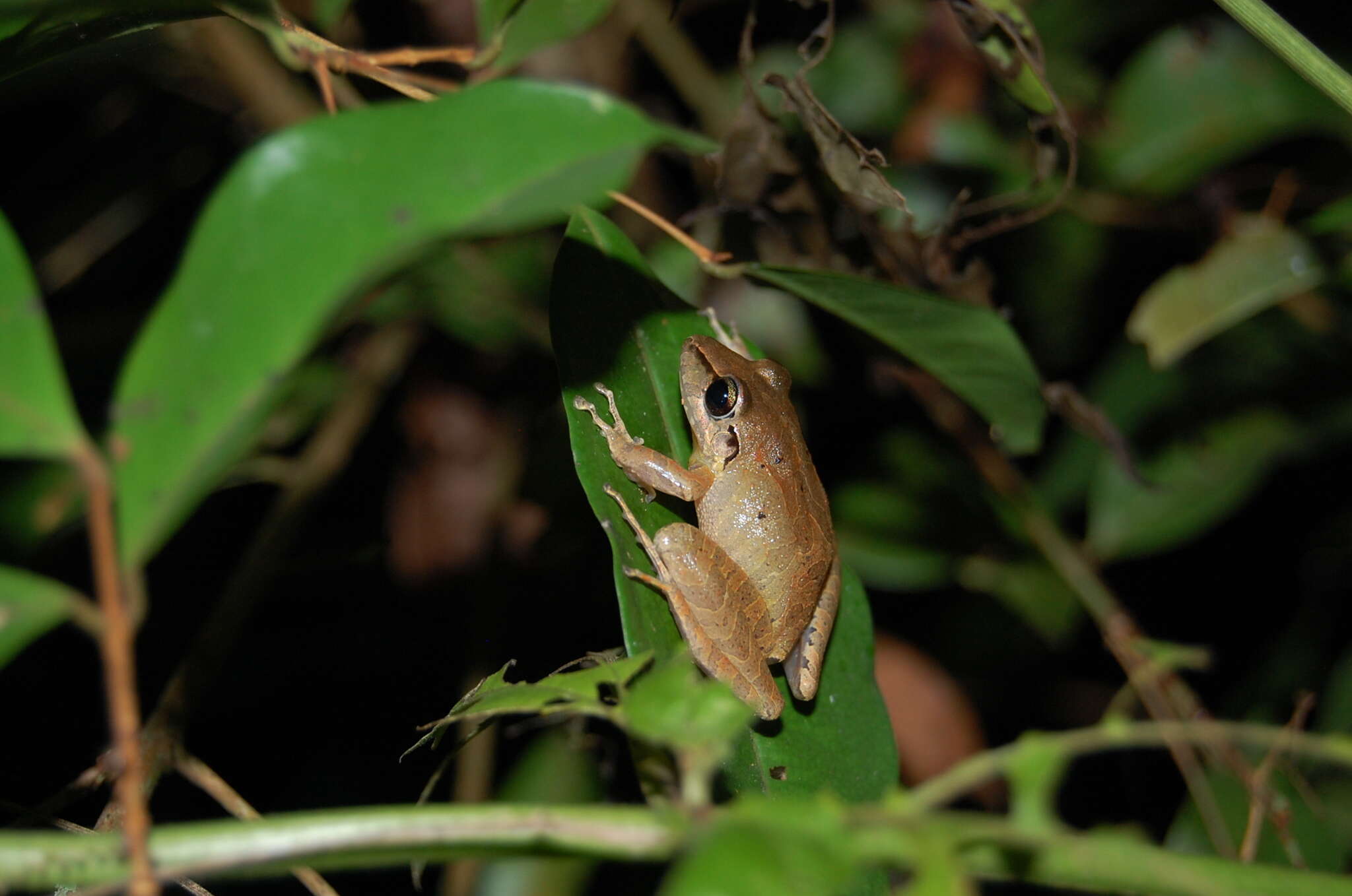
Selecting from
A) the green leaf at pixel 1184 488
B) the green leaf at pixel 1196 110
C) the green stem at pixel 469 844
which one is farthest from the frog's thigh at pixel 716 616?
the green leaf at pixel 1196 110

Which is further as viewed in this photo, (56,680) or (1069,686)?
(1069,686)

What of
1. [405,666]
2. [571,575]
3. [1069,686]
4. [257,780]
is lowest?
[1069,686]

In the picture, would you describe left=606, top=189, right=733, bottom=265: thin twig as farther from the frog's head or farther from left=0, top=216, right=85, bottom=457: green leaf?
left=0, top=216, right=85, bottom=457: green leaf

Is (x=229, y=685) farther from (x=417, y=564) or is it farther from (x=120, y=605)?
(x=120, y=605)

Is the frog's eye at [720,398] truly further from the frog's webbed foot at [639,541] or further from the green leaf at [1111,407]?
the green leaf at [1111,407]

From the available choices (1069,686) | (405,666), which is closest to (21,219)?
(405,666)

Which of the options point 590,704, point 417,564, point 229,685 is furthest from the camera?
point 417,564

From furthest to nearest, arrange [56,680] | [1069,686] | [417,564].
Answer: [1069,686]
[417,564]
[56,680]

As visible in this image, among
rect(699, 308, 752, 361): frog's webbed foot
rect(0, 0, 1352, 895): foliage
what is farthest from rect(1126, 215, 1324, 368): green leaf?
rect(699, 308, 752, 361): frog's webbed foot
